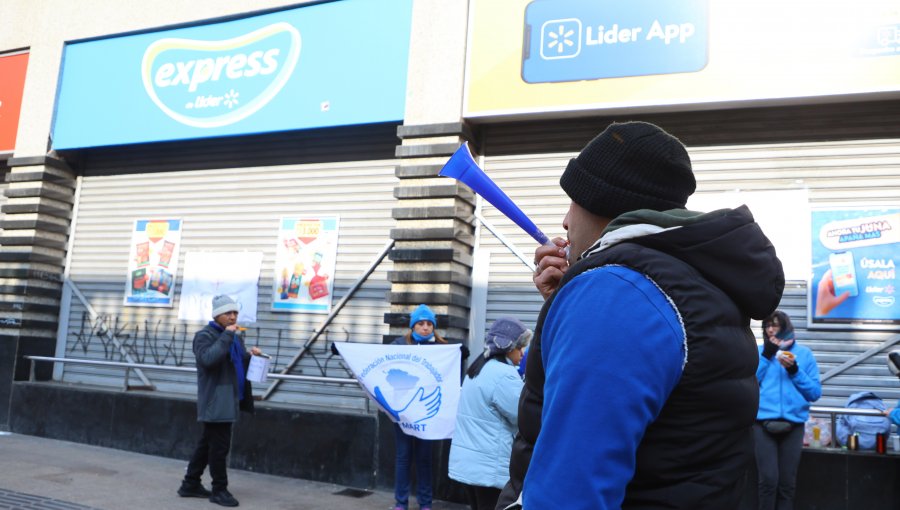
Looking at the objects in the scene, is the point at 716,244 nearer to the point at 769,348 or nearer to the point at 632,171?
the point at 632,171

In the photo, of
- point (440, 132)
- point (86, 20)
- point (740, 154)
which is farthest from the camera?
point (86, 20)

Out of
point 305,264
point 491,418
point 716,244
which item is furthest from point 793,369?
point 716,244

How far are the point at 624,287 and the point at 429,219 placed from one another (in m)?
7.39

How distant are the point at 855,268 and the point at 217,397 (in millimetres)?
6280

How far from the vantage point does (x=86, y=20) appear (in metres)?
11.6

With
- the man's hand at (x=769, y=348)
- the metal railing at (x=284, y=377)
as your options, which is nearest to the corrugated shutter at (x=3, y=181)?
the metal railing at (x=284, y=377)

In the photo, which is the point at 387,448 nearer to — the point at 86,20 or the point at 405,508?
the point at 405,508

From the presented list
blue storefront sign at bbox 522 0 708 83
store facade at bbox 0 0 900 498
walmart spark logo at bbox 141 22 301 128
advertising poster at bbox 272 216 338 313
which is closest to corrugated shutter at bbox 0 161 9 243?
store facade at bbox 0 0 900 498

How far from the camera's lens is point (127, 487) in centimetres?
812

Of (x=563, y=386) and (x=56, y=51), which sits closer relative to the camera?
(x=563, y=386)

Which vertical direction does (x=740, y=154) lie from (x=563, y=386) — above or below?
above

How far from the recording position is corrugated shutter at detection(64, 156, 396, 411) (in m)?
9.80

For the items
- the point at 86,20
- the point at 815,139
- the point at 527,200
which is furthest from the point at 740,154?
the point at 86,20

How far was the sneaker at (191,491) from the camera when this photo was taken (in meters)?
7.84
